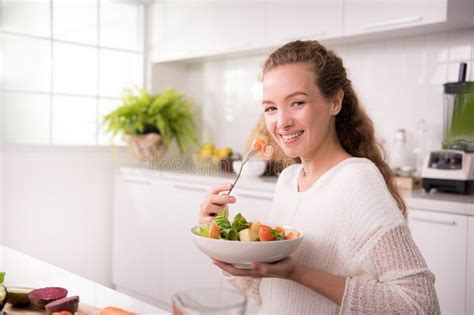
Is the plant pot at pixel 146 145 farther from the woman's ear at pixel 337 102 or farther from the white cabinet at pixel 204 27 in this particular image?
the woman's ear at pixel 337 102

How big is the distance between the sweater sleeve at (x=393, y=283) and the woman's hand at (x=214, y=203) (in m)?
0.37

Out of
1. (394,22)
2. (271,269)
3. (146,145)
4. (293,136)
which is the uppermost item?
(394,22)

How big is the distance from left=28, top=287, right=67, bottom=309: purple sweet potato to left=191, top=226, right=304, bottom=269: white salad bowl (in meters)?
0.29

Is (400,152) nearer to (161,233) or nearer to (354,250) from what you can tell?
(161,233)

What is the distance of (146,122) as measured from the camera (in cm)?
354

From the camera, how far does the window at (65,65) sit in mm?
3365

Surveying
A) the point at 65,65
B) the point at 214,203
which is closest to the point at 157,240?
the point at 65,65

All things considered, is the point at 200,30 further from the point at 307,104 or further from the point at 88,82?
the point at 307,104

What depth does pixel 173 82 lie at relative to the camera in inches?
159

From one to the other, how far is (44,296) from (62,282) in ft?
0.61

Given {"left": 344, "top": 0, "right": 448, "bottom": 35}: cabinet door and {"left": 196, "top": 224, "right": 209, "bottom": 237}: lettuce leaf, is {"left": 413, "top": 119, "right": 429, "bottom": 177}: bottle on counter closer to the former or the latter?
{"left": 344, "top": 0, "right": 448, "bottom": 35}: cabinet door

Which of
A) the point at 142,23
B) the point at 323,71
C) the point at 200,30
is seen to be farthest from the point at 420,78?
the point at 142,23

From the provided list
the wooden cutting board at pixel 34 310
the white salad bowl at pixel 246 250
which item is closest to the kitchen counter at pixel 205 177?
the white salad bowl at pixel 246 250

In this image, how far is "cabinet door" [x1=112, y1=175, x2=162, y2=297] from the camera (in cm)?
337
